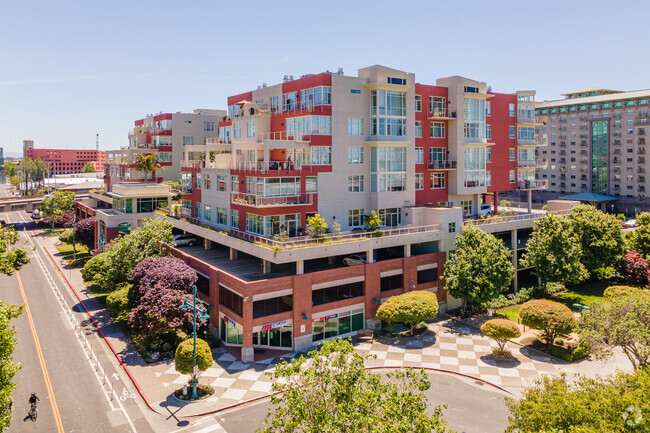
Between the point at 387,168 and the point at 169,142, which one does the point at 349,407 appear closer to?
the point at 387,168

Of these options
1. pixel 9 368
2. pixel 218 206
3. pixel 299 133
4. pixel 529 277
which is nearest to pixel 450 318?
pixel 529 277

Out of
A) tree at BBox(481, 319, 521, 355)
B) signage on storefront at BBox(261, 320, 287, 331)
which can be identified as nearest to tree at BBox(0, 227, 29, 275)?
signage on storefront at BBox(261, 320, 287, 331)

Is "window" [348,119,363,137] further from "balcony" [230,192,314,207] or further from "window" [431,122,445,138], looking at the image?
"window" [431,122,445,138]

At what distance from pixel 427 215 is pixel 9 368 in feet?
135

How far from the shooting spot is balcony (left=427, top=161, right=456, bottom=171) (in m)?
58.6

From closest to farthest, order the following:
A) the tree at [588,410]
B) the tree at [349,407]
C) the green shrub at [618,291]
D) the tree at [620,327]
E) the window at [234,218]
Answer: the tree at [349,407]
the tree at [588,410]
the tree at [620,327]
the green shrub at [618,291]
the window at [234,218]

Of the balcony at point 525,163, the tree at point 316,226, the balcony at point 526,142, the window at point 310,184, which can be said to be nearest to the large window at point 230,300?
the tree at point 316,226

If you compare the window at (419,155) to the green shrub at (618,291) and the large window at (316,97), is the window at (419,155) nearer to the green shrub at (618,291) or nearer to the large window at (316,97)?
the large window at (316,97)

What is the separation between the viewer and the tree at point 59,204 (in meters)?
97.2

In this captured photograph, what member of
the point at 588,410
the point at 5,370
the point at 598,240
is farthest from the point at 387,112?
the point at 5,370

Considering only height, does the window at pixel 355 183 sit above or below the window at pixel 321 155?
below

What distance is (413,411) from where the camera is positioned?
1764 centimetres

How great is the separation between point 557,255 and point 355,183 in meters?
23.5

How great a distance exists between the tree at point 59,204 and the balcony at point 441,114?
7858 centimetres
